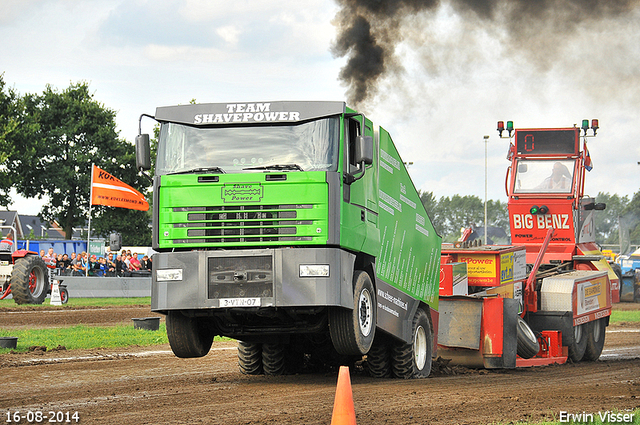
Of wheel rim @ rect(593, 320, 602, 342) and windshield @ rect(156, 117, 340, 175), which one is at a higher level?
windshield @ rect(156, 117, 340, 175)

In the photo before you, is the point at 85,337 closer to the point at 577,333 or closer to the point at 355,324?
the point at 355,324

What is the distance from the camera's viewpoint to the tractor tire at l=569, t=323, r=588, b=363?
567 inches

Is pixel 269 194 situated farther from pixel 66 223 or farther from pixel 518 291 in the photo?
pixel 66 223

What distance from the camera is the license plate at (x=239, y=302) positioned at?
29.0 ft

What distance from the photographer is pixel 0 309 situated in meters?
21.8

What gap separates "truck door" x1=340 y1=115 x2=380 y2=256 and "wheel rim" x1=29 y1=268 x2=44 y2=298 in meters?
15.6

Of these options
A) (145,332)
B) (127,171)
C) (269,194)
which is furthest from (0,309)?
(127,171)

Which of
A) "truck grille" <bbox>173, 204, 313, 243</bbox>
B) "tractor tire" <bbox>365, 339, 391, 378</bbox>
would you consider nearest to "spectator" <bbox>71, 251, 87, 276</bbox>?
"tractor tire" <bbox>365, 339, 391, 378</bbox>

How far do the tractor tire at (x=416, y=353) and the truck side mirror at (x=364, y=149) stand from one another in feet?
9.76

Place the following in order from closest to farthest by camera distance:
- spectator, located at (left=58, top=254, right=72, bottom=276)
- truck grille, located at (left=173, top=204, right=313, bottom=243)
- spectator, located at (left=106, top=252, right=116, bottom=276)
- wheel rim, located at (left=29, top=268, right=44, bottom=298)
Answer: truck grille, located at (left=173, top=204, right=313, bottom=243), wheel rim, located at (left=29, top=268, right=44, bottom=298), spectator, located at (left=58, top=254, right=72, bottom=276), spectator, located at (left=106, top=252, right=116, bottom=276)

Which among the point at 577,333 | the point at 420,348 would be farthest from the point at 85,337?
the point at 577,333

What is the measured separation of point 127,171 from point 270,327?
1987 inches

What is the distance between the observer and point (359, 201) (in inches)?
372

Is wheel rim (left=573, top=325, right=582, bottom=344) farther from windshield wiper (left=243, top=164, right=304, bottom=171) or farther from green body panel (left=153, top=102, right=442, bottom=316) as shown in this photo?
windshield wiper (left=243, top=164, right=304, bottom=171)
